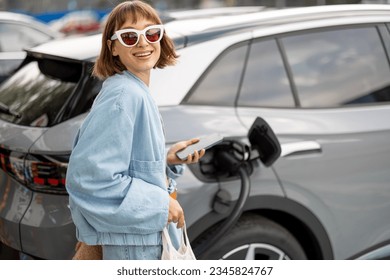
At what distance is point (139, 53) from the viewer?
2008 millimetres

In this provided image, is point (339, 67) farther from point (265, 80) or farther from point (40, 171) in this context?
point (40, 171)

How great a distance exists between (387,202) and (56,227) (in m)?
1.61

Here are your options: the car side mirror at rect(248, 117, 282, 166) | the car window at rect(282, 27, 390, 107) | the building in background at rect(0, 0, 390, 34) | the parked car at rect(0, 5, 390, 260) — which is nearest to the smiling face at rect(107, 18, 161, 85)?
the parked car at rect(0, 5, 390, 260)

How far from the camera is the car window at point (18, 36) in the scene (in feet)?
26.2

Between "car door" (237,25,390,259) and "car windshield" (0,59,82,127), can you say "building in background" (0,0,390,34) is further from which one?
"car door" (237,25,390,259)

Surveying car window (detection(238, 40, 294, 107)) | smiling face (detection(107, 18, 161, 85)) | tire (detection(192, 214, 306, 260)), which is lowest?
tire (detection(192, 214, 306, 260))

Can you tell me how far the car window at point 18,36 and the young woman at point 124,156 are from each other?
244 inches

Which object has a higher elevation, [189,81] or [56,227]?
[189,81]

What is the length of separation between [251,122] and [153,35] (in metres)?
1.09

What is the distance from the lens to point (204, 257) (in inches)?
113

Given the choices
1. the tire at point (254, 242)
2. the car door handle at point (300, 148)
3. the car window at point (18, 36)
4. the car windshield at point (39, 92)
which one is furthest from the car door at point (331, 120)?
the car window at point (18, 36)

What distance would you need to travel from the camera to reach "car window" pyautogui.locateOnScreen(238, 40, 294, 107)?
3.11 metres
